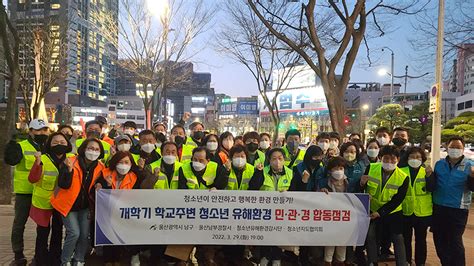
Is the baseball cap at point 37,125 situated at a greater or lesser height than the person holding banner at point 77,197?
greater

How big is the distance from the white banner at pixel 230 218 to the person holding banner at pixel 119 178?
109mm

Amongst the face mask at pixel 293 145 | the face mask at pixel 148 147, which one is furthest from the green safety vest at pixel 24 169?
the face mask at pixel 293 145

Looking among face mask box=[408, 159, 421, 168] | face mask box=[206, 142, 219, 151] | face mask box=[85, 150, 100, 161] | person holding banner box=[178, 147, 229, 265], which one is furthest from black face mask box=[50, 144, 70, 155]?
face mask box=[408, 159, 421, 168]

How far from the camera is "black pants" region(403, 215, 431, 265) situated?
5.20 m

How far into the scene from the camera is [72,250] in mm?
4656

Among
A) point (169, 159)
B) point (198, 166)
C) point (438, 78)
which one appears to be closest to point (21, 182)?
point (169, 159)

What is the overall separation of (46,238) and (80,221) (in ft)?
1.75

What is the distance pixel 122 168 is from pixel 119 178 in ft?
0.58

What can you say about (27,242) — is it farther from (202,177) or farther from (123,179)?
(202,177)

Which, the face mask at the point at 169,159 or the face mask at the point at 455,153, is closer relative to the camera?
the face mask at the point at 455,153

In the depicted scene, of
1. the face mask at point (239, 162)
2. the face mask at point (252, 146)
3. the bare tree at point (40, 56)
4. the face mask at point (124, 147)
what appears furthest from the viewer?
the bare tree at point (40, 56)

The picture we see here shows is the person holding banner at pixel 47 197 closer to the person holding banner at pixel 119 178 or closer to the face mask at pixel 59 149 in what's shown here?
the face mask at pixel 59 149

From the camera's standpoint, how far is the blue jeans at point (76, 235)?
4.61 m

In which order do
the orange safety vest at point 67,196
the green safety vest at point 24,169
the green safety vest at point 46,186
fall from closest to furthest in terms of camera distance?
the orange safety vest at point 67,196
the green safety vest at point 46,186
the green safety vest at point 24,169
